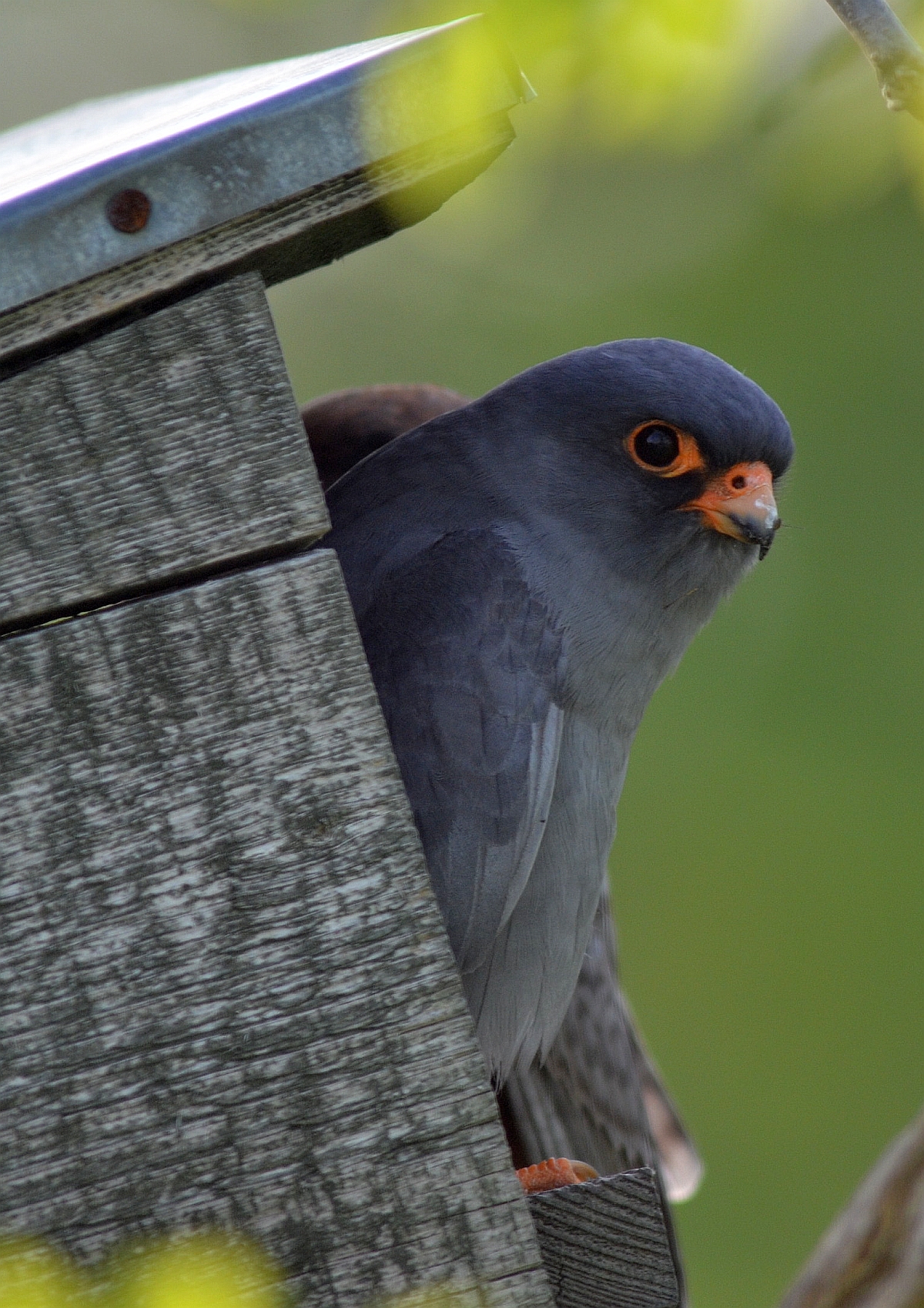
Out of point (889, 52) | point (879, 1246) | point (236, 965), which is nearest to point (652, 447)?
point (889, 52)

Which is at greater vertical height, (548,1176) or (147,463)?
(147,463)

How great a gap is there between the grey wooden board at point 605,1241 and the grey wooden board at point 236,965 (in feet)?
0.47

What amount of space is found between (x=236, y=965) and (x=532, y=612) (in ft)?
2.36

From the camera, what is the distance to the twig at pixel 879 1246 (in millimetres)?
1842

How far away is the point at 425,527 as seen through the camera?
6.91ft

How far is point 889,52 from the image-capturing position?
4.52 feet

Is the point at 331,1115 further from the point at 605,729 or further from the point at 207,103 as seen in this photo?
the point at 207,103

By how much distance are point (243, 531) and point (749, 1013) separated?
411 cm

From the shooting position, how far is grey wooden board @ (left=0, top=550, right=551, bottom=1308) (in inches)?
58.7

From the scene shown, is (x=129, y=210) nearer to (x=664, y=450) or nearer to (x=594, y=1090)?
(x=664, y=450)

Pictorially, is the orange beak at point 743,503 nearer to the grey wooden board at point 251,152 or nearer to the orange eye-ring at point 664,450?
the orange eye-ring at point 664,450

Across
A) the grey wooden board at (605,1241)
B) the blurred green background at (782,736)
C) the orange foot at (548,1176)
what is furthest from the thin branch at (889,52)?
the blurred green background at (782,736)

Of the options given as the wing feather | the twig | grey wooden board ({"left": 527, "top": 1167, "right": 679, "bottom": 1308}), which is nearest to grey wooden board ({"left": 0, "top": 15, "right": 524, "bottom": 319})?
the wing feather

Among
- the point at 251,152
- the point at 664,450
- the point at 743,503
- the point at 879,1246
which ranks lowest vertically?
the point at 879,1246
